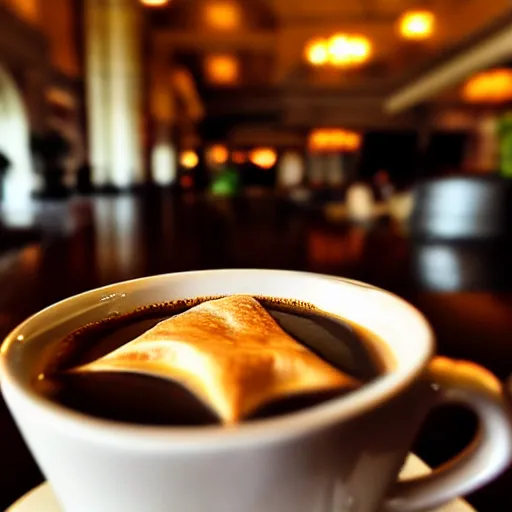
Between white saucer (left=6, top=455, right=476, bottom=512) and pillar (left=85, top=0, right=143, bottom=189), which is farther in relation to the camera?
pillar (left=85, top=0, right=143, bottom=189)

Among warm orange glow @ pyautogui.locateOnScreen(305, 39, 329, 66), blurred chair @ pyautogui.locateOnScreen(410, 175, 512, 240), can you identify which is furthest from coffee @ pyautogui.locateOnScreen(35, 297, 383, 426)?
warm orange glow @ pyautogui.locateOnScreen(305, 39, 329, 66)

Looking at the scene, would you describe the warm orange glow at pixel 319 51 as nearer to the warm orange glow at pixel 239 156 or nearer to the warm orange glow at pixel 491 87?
the warm orange glow at pixel 491 87

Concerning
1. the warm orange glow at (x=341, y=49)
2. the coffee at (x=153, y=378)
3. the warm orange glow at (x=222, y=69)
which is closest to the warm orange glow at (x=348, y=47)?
the warm orange glow at (x=341, y=49)

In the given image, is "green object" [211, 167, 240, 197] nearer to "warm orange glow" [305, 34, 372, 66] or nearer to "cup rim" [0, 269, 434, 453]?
"warm orange glow" [305, 34, 372, 66]

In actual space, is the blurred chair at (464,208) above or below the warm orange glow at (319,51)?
below

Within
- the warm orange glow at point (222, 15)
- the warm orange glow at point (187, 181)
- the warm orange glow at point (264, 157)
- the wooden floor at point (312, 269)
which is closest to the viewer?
the wooden floor at point (312, 269)

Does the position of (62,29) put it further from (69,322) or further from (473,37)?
(69,322)
